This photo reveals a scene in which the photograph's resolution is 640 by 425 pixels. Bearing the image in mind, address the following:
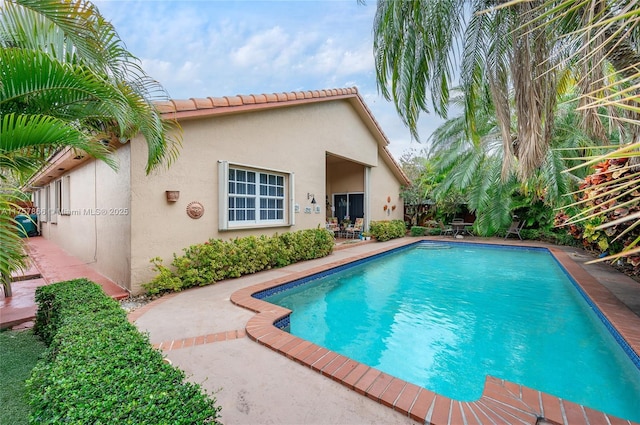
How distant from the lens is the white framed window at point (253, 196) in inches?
336

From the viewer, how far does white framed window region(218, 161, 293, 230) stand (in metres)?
8.54

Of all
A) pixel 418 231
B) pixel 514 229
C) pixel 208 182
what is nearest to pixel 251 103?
pixel 208 182

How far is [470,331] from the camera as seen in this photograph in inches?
233

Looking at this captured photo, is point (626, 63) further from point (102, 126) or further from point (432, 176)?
point (432, 176)

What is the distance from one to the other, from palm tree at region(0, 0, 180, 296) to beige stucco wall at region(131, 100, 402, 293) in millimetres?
2587

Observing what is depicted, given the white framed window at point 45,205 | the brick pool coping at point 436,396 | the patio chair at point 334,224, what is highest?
the white framed window at point 45,205

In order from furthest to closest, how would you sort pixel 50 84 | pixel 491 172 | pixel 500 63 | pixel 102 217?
1. pixel 491 172
2. pixel 102 217
3. pixel 500 63
4. pixel 50 84

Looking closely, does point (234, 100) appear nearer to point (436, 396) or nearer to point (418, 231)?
point (436, 396)

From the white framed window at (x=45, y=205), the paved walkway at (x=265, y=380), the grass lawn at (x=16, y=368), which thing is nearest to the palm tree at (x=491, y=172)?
the paved walkway at (x=265, y=380)

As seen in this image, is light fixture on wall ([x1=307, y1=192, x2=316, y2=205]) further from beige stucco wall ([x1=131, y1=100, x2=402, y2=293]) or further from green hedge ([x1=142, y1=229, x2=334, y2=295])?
green hedge ([x1=142, y1=229, x2=334, y2=295])

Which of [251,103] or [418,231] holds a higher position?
[251,103]

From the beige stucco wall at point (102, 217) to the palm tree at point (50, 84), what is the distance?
9.09 feet

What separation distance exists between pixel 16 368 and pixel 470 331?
7.16 metres

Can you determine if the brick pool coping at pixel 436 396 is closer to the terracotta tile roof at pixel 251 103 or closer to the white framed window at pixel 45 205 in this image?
the terracotta tile roof at pixel 251 103
